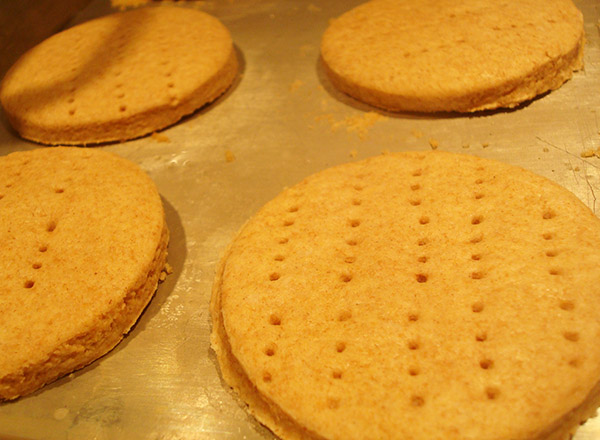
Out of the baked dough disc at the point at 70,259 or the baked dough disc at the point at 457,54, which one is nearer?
the baked dough disc at the point at 70,259

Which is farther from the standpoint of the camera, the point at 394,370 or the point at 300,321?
the point at 300,321

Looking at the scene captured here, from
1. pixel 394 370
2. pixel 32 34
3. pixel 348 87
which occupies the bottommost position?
pixel 394 370

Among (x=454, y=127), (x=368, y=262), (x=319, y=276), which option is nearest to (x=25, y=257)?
(x=319, y=276)

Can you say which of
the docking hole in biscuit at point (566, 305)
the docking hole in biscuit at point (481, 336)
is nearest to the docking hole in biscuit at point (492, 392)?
the docking hole in biscuit at point (481, 336)

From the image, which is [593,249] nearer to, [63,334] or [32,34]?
[63,334]

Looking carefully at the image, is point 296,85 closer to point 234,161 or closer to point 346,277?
point 234,161

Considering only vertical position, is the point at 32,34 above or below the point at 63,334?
above

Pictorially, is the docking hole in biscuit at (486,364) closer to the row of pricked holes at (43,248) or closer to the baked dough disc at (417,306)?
the baked dough disc at (417,306)

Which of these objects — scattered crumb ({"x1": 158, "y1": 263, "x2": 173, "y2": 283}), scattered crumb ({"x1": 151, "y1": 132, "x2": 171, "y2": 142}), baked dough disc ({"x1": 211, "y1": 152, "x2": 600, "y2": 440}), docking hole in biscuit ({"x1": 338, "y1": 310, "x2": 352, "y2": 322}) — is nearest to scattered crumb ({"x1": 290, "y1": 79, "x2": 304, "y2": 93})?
scattered crumb ({"x1": 151, "y1": 132, "x2": 171, "y2": 142})
